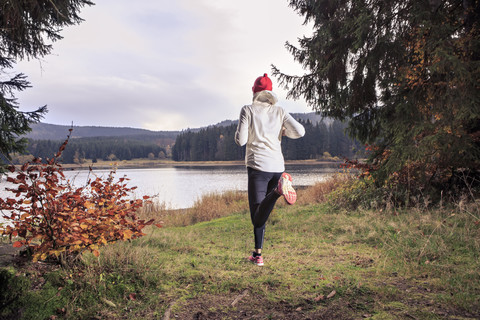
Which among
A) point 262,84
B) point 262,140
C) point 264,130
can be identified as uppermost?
point 262,84

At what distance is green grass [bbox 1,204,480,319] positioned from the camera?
2.89m

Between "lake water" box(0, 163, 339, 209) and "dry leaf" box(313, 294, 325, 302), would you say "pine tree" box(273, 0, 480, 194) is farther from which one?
"lake water" box(0, 163, 339, 209)

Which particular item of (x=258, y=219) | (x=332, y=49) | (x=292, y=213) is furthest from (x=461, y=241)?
(x=332, y=49)

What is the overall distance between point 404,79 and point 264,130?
4.64m

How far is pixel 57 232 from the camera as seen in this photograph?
3.22 meters

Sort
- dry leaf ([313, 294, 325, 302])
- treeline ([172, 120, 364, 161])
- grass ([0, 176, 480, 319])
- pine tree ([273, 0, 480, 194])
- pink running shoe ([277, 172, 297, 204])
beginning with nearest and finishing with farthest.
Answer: grass ([0, 176, 480, 319]) < dry leaf ([313, 294, 325, 302]) < pink running shoe ([277, 172, 297, 204]) < pine tree ([273, 0, 480, 194]) < treeline ([172, 120, 364, 161])

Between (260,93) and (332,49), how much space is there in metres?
6.04

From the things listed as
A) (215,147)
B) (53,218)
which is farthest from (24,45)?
(215,147)

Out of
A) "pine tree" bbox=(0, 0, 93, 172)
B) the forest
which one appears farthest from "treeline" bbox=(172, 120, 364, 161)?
"pine tree" bbox=(0, 0, 93, 172)

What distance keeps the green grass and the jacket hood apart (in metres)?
2.11

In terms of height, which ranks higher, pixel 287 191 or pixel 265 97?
pixel 265 97

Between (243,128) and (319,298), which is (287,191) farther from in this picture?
(319,298)

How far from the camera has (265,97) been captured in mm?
4039

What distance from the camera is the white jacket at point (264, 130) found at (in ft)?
12.6
